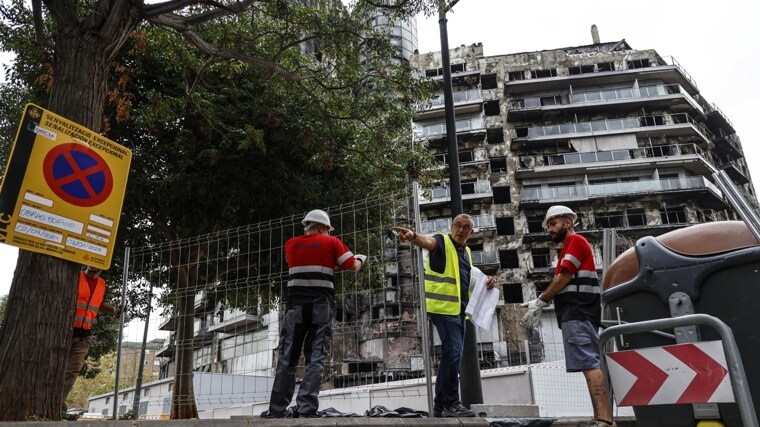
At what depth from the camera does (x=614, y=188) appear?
4450cm

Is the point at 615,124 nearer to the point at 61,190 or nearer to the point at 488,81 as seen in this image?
the point at 488,81

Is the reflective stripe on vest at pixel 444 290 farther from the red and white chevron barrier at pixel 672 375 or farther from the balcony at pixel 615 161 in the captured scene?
the balcony at pixel 615 161

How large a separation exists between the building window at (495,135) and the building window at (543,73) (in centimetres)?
585

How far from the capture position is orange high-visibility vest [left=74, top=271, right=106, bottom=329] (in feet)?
23.1

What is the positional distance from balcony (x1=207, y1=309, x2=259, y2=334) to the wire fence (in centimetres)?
2

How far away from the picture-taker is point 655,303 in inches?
150

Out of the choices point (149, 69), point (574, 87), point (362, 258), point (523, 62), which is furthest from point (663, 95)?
point (362, 258)

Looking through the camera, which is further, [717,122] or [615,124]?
[717,122]

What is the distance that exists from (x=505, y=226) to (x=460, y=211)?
39227 mm

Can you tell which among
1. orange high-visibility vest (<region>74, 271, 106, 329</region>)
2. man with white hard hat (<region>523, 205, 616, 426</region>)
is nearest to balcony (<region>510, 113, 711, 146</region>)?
orange high-visibility vest (<region>74, 271, 106, 329</region>)

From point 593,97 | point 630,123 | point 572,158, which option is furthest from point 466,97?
point 630,123

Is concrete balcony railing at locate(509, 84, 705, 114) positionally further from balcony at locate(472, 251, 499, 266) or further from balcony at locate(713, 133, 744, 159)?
balcony at locate(472, 251, 499, 266)

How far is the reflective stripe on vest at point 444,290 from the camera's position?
213 inches

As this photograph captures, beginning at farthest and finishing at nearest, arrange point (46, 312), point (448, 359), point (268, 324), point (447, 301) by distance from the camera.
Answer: point (268, 324)
point (447, 301)
point (448, 359)
point (46, 312)
